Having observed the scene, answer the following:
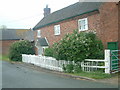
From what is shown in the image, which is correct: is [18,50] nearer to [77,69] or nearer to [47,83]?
[77,69]

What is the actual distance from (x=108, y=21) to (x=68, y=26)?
18.3 ft

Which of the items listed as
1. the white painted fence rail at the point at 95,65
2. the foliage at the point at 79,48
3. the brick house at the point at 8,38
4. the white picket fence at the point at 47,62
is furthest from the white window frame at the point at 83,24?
the brick house at the point at 8,38

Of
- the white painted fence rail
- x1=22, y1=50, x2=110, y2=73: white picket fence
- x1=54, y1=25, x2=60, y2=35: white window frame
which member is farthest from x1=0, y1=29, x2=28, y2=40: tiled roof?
the white painted fence rail

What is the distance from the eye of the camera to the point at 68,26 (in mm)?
19172

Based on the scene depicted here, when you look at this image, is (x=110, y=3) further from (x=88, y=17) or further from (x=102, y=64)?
(x=102, y=64)

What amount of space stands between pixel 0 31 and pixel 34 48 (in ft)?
77.9

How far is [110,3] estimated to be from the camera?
1477cm

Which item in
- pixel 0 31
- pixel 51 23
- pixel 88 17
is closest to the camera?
pixel 88 17

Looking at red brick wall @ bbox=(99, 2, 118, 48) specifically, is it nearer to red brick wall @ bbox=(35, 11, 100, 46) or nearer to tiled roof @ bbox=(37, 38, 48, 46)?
red brick wall @ bbox=(35, 11, 100, 46)

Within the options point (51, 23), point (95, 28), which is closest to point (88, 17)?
point (95, 28)

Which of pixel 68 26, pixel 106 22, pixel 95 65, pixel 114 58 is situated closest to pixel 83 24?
pixel 68 26

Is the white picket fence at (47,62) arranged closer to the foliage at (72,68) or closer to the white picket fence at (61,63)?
the white picket fence at (61,63)

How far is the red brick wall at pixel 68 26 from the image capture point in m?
15.3

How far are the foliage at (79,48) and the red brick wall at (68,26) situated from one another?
1844mm
